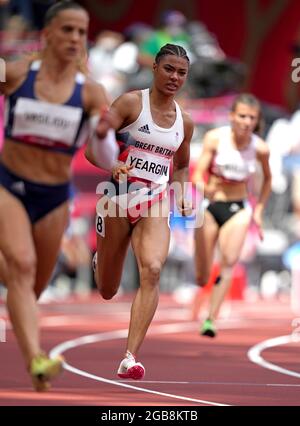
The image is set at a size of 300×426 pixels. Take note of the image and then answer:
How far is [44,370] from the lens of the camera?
1088 cm

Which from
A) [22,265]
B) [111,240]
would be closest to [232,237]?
[111,240]

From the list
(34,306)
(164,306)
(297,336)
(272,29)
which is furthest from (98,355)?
(272,29)

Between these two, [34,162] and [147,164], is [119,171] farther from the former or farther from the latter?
[34,162]

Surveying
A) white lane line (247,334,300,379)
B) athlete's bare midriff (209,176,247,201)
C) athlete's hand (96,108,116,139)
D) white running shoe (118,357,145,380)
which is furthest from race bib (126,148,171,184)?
athlete's bare midriff (209,176,247,201)

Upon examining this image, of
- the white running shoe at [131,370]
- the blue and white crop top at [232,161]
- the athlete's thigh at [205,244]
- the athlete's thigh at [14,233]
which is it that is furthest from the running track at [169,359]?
the blue and white crop top at [232,161]

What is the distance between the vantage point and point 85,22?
11703mm

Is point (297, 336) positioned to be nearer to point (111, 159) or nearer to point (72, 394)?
point (72, 394)

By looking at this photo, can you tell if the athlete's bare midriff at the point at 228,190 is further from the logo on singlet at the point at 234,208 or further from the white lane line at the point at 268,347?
the white lane line at the point at 268,347

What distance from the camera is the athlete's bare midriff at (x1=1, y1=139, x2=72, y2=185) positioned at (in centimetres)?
1166

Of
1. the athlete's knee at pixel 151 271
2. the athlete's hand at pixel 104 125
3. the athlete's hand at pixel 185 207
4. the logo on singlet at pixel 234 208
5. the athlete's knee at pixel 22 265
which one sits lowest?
the athlete's knee at pixel 22 265

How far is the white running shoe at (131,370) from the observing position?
13258 mm

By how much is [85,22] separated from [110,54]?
1668cm

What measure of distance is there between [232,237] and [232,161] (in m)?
0.84

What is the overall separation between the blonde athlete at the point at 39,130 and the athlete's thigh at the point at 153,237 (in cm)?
191
